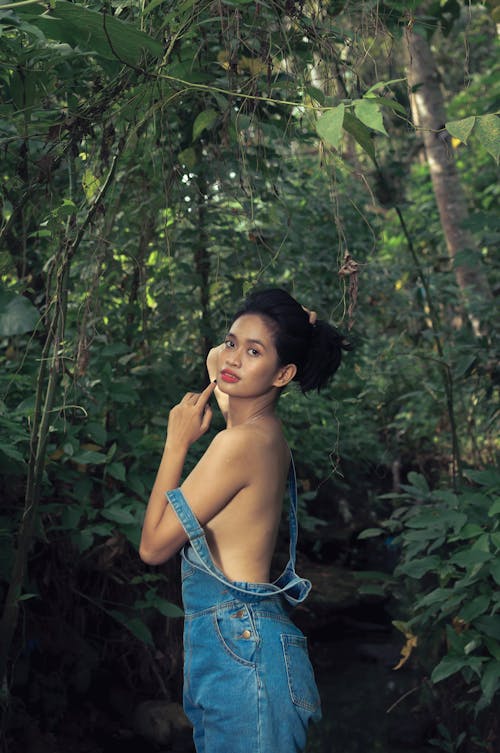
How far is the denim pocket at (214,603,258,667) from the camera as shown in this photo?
2.21 metres

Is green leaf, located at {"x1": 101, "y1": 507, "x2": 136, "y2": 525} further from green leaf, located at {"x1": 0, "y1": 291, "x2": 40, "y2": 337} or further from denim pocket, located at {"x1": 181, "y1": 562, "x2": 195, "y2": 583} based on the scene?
green leaf, located at {"x1": 0, "y1": 291, "x2": 40, "y2": 337}

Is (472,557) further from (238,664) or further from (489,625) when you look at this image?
(238,664)

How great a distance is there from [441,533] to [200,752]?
183 centimetres

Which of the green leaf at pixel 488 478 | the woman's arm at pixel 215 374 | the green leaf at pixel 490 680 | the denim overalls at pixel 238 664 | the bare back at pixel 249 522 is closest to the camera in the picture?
the denim overalls at pixel 238 664

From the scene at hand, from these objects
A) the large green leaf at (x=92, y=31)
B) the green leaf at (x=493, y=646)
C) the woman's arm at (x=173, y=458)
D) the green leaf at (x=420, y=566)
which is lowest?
the green leaf at (x=493, y=646)

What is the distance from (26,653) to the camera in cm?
383

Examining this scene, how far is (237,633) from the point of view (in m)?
2.22

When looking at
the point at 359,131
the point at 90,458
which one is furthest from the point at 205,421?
the point at 90,458

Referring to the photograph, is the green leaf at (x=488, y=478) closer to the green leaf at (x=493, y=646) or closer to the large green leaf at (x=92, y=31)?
the green leaf at (x=493, y=646)

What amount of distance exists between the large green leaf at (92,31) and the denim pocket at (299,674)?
1.30m

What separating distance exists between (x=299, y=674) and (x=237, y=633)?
17 centimetres

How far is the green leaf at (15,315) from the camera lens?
192cm

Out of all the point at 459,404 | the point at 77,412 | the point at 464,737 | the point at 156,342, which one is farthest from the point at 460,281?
the point at 77,412

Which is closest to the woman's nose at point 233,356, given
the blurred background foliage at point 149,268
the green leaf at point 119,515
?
the blurred background foliage at point 149,268
